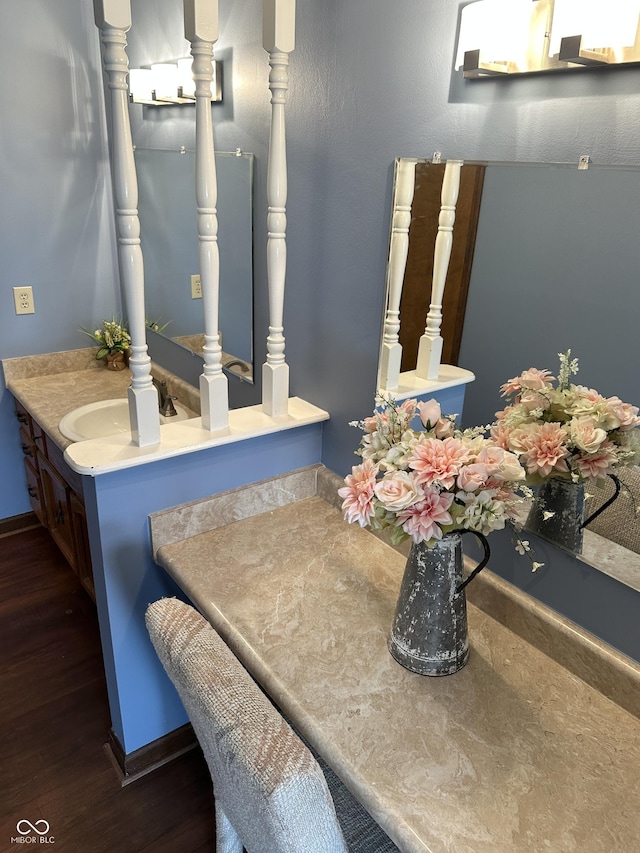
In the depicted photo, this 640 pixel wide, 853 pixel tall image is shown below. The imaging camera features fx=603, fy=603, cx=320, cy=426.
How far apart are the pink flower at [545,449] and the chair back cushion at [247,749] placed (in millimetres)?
648

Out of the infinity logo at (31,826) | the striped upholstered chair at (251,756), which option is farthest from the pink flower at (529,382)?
the infinity logo at (31,826)

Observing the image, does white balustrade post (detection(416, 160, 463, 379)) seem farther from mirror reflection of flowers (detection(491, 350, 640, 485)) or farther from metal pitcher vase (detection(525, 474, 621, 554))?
metal pitcher vase (detection(525, 474, 621, 554))

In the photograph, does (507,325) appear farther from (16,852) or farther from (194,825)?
(16,852)

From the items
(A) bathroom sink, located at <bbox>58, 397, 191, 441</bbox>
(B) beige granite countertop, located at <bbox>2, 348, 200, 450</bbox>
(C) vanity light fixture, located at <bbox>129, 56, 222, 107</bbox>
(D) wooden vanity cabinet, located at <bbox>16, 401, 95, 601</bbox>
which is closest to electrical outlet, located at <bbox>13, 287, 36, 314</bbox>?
(B) beige granite countertop, located at <bbox>2, 348, 200, 450</bbox>

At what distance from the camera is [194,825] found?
5.52ft

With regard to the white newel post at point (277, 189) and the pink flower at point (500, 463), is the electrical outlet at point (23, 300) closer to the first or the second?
the white newel post at point (277, 189)

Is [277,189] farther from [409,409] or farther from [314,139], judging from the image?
[409,409]

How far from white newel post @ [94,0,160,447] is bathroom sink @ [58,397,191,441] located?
2.62 feet

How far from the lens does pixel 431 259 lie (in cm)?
132

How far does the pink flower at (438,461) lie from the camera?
98cm

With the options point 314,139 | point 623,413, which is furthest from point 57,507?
point 623,413

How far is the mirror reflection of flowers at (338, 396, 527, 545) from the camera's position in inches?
38.8

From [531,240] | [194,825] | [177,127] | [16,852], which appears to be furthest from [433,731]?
[177,127]

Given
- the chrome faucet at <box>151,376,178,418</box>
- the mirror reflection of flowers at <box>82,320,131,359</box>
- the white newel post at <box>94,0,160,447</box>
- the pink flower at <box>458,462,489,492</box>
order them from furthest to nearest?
the mirror reflection of flowers at <box>82,320,131,359</box> < the chrome faucet at <box>151,376,178,418</box> < the white newel post at <box>94,0,160,447</box> < the pink flower at <box>458,462,489,492</box>
